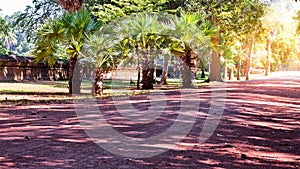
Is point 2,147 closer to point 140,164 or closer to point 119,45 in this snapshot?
point 140,164

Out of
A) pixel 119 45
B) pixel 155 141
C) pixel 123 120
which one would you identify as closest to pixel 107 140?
pixel 155 141

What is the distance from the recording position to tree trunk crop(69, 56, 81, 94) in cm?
1814

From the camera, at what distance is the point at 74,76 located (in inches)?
756

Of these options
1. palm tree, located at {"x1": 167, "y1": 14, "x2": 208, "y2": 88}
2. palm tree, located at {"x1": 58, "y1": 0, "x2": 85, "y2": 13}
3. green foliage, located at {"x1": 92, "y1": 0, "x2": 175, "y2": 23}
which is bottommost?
palm tree, located at {"x1": 167, "y1": 14, "x2": 208, "y2": 88}

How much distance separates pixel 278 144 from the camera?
21.9 ft

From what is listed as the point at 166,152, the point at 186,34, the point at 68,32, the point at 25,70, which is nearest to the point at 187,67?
the point at 186,34

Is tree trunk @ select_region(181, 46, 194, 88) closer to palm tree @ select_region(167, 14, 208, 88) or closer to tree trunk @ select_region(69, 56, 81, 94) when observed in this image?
palm tree @ select_region(167, 14, 208, 88)

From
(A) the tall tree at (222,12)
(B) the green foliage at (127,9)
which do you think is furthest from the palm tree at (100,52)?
(A) the tall tree at (222,12)

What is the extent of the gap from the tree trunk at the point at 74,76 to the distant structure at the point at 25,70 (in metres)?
11.1

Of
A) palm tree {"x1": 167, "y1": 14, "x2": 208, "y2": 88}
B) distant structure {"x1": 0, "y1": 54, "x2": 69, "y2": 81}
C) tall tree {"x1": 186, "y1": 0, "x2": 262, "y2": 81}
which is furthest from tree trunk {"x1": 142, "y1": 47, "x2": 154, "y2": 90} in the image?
distant structure {"x1": 0, "y1": 54, "x2": 69, "y2": 81}

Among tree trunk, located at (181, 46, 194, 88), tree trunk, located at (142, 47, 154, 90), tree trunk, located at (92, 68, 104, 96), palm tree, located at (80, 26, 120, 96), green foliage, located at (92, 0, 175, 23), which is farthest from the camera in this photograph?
green foliage, located at (92, 0, 175, 23)

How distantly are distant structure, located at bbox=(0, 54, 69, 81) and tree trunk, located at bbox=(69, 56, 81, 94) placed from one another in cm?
1112

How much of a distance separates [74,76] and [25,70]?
1426 centimetres

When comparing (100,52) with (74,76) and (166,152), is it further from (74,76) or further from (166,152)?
(166,152)
